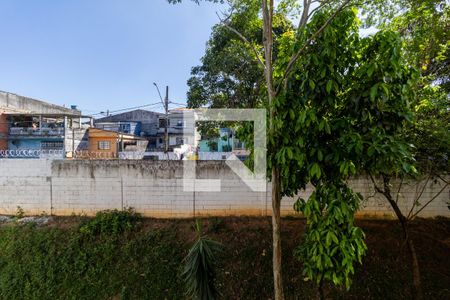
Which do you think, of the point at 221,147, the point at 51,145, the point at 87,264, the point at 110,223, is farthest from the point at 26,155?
the point at 51,145

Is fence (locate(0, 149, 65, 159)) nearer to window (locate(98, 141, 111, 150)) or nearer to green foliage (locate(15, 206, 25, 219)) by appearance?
green foliage (locate(15, 206, 25, 219))

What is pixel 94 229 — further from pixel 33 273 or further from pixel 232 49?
pixel 232 49

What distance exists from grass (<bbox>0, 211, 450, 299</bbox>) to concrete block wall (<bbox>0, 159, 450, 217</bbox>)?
30 centimetres

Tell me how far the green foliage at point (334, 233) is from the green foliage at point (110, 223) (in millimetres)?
3986

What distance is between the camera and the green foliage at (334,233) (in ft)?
8.23

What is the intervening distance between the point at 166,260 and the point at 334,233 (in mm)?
3305

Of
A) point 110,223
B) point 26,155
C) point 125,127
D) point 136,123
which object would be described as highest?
point 136,123

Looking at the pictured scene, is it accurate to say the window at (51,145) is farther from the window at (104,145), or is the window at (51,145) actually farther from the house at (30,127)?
the window at (104,145)

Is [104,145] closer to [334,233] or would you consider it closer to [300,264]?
[300,264]

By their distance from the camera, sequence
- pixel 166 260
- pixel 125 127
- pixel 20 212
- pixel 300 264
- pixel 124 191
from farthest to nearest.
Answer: pixel 125 127 → pixel 20 212 → pixel 124 191 → pixel 166 260 → pixel 300 264

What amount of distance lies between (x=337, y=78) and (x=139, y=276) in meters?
4.24

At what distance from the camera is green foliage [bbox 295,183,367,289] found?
2.51m

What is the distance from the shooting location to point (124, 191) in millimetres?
6031

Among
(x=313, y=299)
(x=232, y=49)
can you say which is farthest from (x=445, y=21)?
(x=232, y=49)
